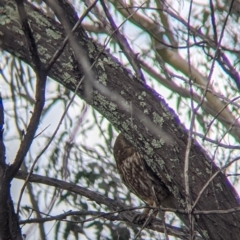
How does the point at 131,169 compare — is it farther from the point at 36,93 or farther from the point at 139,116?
the point at 36,93

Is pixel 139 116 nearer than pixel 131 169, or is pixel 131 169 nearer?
pixel 139 116

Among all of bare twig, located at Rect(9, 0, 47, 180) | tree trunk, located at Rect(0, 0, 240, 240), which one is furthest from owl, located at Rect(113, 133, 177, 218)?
bare twig, located at Rect(9, 0, 47, 180)

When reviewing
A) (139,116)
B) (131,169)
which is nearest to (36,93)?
(139,116)

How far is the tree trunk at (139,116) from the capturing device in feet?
8.70

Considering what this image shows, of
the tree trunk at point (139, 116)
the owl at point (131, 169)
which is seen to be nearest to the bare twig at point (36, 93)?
the tree trunk at point (139, 116)

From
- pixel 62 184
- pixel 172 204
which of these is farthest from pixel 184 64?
pixel 62 184

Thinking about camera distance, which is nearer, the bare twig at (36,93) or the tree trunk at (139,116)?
the bare twig at (36,93)

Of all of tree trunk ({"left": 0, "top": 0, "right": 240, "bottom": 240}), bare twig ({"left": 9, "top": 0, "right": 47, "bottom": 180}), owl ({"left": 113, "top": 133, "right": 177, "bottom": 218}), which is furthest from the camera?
owl ({"left": 113, "top": 133, "right": 177, "bottom": 218})

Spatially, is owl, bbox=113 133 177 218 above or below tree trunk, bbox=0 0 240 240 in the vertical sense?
above

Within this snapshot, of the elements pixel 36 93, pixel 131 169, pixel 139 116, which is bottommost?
pixel 36 93

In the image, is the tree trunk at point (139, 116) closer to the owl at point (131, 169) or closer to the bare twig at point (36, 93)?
the bare twig at point (36, 93)

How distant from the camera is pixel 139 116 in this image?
2.66 metres

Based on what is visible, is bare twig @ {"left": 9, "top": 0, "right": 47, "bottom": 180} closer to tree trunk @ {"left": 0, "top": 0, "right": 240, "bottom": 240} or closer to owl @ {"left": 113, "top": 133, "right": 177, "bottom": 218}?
tree trunk @ {"left": 0, "top": 0, "right": 240, "bottom": 240}

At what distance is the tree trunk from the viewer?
2.65 metres
